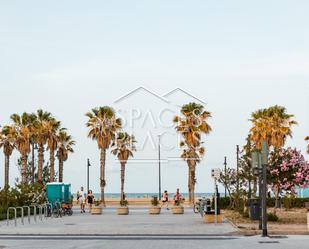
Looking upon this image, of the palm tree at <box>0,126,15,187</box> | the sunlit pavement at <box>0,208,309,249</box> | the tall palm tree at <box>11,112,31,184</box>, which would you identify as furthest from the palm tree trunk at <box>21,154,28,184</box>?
the sunlit pavement at <box>0,208,309,249</box>

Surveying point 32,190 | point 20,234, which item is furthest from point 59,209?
point 20,234

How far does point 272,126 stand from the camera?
73.3m

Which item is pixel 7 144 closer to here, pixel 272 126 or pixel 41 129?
pixel 41 129

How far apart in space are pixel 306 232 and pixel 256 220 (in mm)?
8941

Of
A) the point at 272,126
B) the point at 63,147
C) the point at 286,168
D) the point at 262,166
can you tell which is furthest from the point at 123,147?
the point at 262,166

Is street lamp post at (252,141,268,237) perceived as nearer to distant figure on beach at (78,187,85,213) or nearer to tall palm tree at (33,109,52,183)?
distant figure on beach at (78,187,85,213)

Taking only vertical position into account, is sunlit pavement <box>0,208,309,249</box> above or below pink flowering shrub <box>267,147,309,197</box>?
below

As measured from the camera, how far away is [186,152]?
242 ft

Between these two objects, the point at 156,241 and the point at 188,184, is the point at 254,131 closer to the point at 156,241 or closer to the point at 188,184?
the point at 188,184

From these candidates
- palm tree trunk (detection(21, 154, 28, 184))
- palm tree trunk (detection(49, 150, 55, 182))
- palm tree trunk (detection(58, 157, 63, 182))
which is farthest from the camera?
palm tree trunk (detection(58, 157, 63, 182))

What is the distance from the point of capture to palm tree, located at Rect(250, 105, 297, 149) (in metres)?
73.1

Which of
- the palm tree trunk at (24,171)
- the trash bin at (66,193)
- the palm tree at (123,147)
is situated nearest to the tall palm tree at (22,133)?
the palm tree trunk at (24,171)

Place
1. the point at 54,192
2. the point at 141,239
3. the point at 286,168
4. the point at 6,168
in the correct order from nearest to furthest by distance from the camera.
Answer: the point at 141,239
the point at 286,168
the point at 54,192
the point at 6,168

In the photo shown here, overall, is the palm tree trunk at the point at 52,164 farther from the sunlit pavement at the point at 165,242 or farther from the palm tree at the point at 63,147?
the sunlit pavement at the point at 165,242
